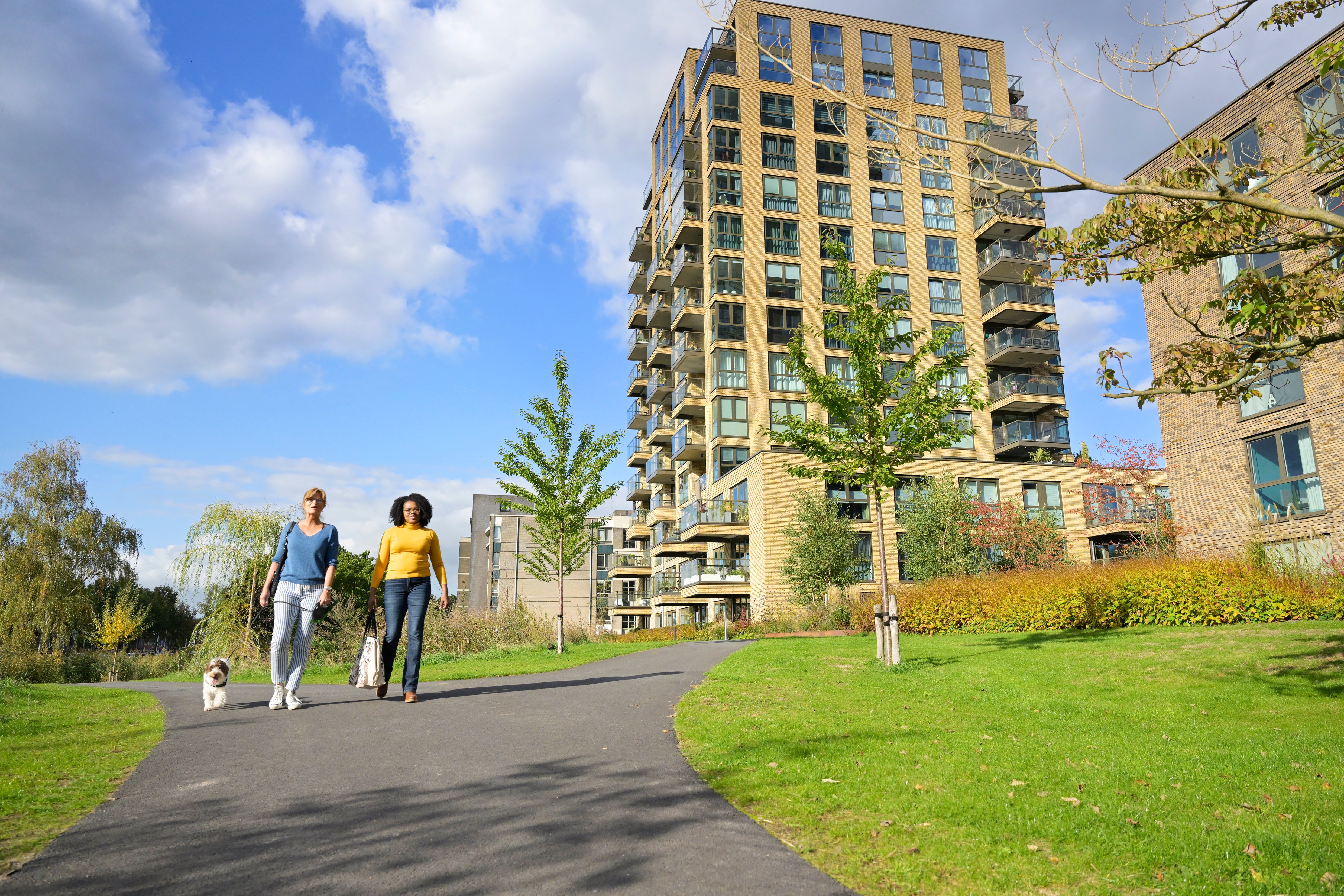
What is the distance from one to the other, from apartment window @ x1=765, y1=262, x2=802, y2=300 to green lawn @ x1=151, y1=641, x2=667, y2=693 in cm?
2875

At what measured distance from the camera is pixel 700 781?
197 inches

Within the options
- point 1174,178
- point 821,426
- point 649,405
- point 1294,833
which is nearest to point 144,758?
point 1294,833

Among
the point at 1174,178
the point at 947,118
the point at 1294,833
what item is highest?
the point at 947,118

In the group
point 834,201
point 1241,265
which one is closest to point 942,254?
point 834,201

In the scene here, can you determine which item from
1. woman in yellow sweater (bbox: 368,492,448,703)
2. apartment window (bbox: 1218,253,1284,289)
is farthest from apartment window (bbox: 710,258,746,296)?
woman in yellow sweater (bbox: 368,492,448,703)

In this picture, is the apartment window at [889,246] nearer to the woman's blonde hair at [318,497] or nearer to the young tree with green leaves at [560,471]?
the young tree with green leaves at [560,471]

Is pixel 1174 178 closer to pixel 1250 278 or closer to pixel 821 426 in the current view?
pixel 1250 278

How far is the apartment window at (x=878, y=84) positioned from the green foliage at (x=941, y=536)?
28.6m

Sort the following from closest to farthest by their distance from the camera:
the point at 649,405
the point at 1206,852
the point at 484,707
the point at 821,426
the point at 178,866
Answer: the point at 178,866 < the point at 1206,852 < the point at 484,707 < the point at 821,426 < the point at 649,405

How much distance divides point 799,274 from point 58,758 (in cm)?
4589

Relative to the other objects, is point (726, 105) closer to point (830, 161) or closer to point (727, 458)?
point (830, 161)

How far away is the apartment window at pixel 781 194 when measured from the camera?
4856 cm

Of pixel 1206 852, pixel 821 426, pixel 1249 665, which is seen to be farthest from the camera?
pixel 821 426

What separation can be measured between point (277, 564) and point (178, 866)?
17.1 feet
